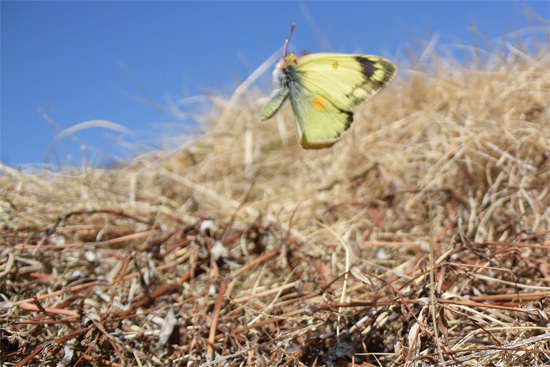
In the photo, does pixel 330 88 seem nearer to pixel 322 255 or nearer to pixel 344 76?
pixel 344 76

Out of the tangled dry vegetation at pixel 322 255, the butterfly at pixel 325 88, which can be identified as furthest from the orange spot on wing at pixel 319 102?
the tangled dry vegetation at pixel 322 255

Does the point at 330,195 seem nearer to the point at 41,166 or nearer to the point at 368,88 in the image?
the point at 368,88

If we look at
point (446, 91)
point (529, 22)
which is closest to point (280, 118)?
point (446, 91)

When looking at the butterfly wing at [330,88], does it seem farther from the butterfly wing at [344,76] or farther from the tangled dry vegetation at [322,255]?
the tangled dry vegetation at [322,255]

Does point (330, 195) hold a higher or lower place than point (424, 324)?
higher

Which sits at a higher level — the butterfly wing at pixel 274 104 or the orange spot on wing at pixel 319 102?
the butterfly wing at pixel 274 104

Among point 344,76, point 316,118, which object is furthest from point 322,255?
point 344,76

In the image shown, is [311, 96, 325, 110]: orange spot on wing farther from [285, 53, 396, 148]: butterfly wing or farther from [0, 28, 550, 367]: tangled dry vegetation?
[0, 28, 550, 367]: tangled dry vegetation
